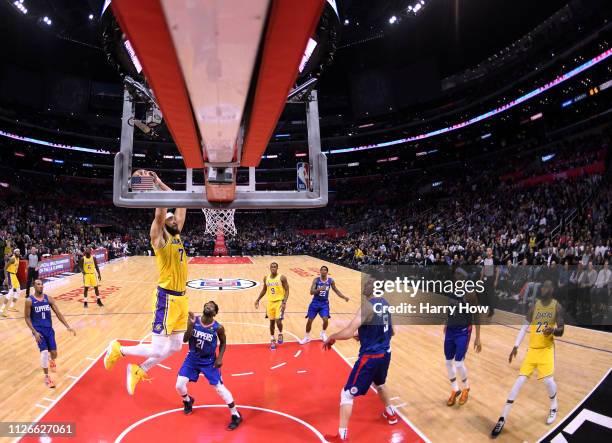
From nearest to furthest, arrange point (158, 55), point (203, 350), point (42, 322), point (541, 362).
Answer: point (158, 55), point (541, 362), point (203, 350), point (42, 322)

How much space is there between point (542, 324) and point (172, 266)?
478 centimetres

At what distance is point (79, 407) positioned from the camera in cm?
523

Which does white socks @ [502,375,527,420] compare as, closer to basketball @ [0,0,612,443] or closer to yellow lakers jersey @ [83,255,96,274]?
basketball @ [0,0,612,443]

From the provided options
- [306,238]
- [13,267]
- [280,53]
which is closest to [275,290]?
[280,53]

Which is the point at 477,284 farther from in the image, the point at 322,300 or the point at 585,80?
the point at 585,80

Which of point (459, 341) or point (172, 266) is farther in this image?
point (459, 341)

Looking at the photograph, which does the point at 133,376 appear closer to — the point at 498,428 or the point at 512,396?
the point at 498,428

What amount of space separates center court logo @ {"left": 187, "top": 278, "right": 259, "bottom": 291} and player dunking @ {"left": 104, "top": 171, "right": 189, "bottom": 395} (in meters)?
11.1

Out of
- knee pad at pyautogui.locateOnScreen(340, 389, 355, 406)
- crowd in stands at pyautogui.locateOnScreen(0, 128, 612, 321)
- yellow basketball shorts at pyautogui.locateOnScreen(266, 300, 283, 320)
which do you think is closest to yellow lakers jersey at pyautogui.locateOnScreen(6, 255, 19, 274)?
crowd in stands at pyautogui.locateOnScreen(0, 128, 612, 321)

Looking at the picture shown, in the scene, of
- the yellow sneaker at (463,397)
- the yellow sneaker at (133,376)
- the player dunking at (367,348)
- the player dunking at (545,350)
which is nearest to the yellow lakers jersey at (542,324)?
the player dunking at (545,350)

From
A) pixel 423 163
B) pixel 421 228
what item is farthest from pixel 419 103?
pixel 421 228

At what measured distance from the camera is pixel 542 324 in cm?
497

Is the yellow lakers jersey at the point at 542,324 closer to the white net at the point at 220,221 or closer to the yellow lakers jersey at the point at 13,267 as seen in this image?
the yellow lakers jersey at the point at 13,267

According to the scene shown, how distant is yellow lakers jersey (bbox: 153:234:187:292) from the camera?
4.69 m
